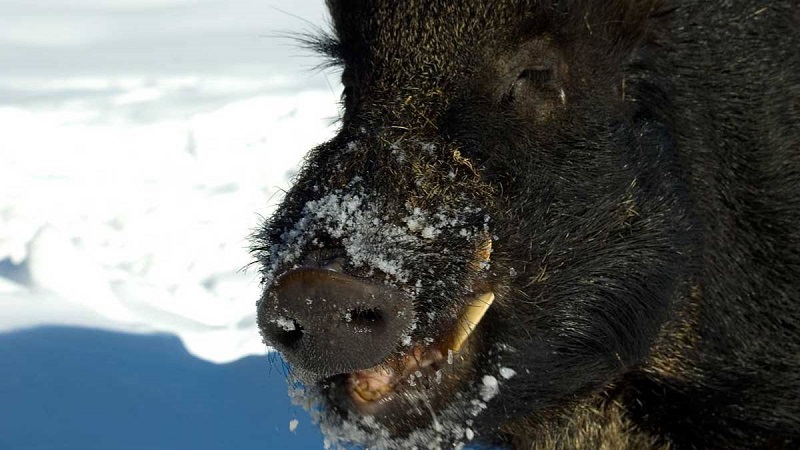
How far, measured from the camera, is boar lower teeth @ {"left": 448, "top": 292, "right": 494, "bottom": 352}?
6.11 feet

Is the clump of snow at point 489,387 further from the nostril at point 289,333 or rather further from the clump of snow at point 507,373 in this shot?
the nostril at point 289,333

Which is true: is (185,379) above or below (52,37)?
above

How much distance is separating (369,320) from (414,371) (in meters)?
0.20

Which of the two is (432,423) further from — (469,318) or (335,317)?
(335,317)

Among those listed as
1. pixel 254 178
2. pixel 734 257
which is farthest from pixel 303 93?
pixel 734 257

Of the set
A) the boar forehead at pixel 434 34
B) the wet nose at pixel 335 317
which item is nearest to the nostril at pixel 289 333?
the wet nose at pixel 335 317

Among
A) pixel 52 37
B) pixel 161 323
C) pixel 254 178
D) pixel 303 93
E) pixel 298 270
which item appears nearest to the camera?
pixel 298 270

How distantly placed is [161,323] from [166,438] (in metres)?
1.00

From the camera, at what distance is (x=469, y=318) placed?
1.87 m

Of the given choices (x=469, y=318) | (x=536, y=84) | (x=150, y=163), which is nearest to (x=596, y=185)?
(x=536, y=84)

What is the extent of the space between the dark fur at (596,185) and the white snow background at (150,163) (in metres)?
0.69

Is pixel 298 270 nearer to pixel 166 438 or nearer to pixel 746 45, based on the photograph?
pixel 746 45

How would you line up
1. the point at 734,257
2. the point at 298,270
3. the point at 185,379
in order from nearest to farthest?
the point at 298,270, the point at 734,257, the point at 185,379

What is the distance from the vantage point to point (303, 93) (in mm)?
8422
